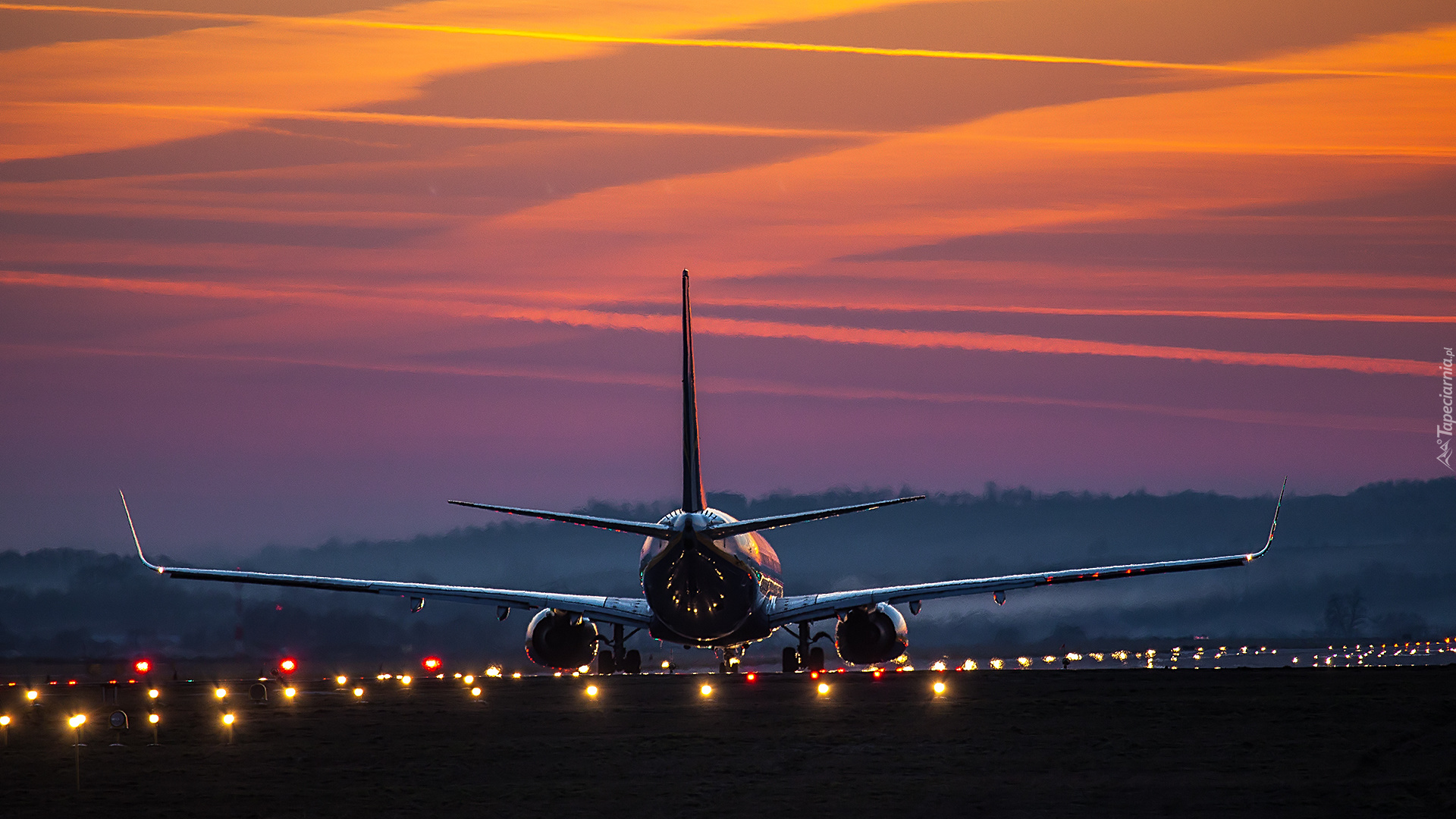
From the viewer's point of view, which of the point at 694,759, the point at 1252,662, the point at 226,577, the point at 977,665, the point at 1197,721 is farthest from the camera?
the point at 977,665

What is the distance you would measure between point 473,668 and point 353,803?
55.4 meters

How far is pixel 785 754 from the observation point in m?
36.8

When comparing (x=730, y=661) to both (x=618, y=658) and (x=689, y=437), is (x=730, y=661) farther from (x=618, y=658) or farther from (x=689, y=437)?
(x=689, y=437)

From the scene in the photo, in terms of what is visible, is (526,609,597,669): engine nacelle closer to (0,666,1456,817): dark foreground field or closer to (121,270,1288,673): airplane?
(121,270,1288,673): airplane

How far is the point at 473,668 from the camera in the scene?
3388 inches

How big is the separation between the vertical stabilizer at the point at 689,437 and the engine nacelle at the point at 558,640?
30.6ft

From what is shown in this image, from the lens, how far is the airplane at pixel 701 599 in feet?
193

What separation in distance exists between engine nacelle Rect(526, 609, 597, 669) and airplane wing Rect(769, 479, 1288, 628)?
7995 millimetres

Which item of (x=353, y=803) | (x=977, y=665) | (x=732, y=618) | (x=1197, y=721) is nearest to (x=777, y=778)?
(x=353, y=803)

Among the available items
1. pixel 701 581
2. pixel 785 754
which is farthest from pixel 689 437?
pixel 785 754

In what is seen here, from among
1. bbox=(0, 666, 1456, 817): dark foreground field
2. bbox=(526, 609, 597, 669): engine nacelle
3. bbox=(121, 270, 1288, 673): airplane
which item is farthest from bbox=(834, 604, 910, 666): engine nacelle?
bbox=(0, 666, 1456, 817): dark foreground field

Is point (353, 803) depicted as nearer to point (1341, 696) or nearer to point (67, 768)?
point (67, 768)

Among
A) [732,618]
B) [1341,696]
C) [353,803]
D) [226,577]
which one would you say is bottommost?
[353,803]

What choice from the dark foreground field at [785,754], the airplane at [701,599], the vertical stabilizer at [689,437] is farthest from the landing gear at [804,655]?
the dark foreground field at [785,754]
